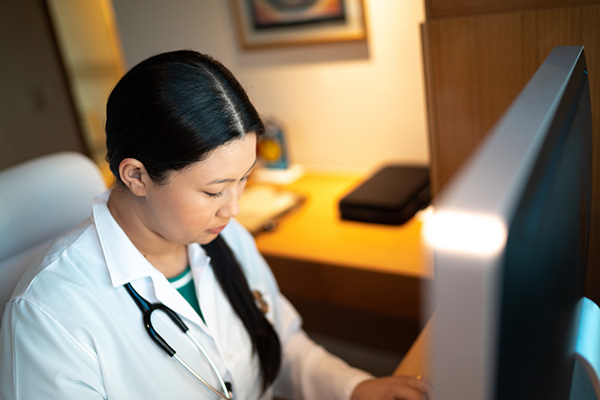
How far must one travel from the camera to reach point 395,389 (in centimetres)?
104

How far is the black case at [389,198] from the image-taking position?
1927 mm

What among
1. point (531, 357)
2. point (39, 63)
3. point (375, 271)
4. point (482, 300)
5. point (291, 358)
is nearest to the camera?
point (482, 300)

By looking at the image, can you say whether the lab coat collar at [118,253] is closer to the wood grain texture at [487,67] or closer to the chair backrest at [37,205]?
the chair backrest at [37,205]

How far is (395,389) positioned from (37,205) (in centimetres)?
84

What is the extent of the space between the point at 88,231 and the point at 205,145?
0.31 metres

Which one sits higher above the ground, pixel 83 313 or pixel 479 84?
pixel 479 84

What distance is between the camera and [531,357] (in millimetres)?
487

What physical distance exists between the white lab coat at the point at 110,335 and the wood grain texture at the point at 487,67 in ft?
1.98

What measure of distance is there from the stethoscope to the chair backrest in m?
0.28

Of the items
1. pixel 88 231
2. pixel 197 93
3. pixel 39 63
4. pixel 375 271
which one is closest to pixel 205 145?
pixel 197 93

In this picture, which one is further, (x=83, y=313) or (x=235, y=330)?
(x=235, y=330)

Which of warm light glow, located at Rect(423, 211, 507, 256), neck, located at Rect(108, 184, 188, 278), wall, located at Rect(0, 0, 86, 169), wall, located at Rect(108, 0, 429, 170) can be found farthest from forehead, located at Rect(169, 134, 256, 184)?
wall, located at Rect(0, 0, 86, 169)

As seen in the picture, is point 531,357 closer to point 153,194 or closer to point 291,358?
point 153,194

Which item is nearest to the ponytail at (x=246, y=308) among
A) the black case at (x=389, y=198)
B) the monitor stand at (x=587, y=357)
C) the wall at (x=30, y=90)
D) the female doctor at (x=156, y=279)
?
the female doctor at (x=156, y=279)
